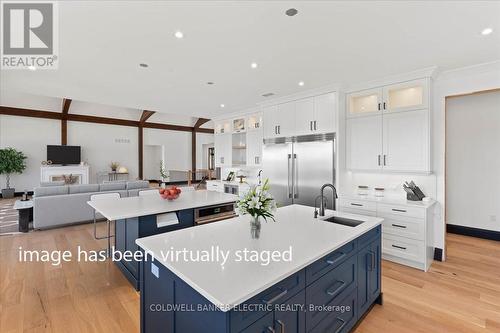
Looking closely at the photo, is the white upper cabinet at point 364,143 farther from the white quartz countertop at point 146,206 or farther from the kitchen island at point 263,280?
the white quartz countertop at point 146,206

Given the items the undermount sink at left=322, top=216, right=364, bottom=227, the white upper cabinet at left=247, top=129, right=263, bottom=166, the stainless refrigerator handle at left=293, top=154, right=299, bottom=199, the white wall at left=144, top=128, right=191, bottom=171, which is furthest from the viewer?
the white wall at left=144, top=128, right=191, bottom=171

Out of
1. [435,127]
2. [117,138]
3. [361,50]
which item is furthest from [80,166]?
[435,127]

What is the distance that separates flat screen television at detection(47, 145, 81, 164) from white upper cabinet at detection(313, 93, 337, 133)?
944 cm

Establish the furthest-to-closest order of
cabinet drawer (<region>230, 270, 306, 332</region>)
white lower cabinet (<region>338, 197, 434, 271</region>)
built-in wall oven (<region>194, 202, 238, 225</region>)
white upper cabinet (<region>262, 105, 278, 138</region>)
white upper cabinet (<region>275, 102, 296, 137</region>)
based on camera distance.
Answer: white upper cabinet (<region>262, 105, 278, 138</region>), white upper cabinet (<region>275, 102, 296, 137</region>), white lower cabinet (<region>338, 197, 434, 271</region>), built-in wall oven (<region>194, 202, 238, 225</region>), cabinet drawer (<region>230, 270, 306, 332</region>)

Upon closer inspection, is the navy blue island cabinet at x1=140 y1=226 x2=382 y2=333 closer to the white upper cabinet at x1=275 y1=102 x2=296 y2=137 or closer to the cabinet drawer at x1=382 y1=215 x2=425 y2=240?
the cabinet drawer at x1=382 y1=215 x2=425 y2=240

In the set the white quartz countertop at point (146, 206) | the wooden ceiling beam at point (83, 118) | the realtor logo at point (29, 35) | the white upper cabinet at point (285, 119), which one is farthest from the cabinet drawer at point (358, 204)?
the wooden ceiling beam at point (83, 118)

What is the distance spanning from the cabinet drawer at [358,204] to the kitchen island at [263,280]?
56.0 inches

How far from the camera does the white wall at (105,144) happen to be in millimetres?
9719

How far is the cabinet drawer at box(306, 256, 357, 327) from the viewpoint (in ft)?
4.79

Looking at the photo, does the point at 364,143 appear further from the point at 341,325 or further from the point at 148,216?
the point at 148,216

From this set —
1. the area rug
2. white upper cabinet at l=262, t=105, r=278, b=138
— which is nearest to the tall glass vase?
white upper cabinet at l=262, t=105, r=278, b=138

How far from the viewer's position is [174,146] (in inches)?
489

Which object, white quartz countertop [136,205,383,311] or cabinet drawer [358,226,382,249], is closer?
white quartz countertop [136,205,383,311]

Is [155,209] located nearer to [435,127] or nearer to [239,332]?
[239,332]
